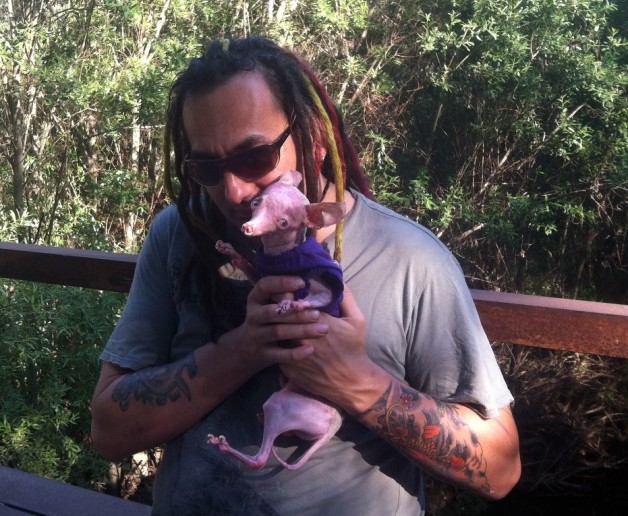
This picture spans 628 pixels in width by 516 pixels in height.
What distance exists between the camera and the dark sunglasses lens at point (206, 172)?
4.59 ft

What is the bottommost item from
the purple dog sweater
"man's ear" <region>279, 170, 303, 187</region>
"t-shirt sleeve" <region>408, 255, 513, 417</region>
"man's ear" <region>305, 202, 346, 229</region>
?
"t-shirt sleeve" <region>408, 255, 513, 417</region>

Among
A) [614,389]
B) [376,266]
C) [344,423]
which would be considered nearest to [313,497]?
[344,423]

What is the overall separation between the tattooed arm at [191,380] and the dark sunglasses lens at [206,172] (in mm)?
251

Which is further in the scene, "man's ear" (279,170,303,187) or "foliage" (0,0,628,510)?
"foliage" (0,0,628,510)

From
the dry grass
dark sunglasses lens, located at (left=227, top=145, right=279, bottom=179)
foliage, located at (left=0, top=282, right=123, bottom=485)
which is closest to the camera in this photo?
dark sunglasses lens, located at (left=227, top=145, right=279, bottom=179)

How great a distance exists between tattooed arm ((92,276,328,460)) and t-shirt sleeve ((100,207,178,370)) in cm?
3

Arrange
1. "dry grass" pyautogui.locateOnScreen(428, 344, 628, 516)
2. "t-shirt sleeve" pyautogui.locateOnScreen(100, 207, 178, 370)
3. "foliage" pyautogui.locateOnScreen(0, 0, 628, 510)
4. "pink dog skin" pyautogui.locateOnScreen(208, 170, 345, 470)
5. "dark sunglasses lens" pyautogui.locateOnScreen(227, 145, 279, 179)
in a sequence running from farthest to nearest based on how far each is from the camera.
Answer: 1. "foliage" pyautogui.locateOnScreen(0, 0, 628, 510)
2. "dry grass" pyautogui.locateOnScreen(428, 344, 628, 516)
3. "t-shirt sleeve" pyautogui.locateOnScreen(100, 207, 178, 370)
4. "dark sunglasses lens" pyautogui.locateOnScreen(227, 145, 279, 179)
5. "pink dog skin" pyautogui.locateOnScreen(208, 170, 345, 470)

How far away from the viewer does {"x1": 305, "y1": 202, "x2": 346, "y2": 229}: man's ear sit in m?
1.24

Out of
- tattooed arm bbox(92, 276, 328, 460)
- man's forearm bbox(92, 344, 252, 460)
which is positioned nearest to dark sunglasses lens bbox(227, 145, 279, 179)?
tattooed arm bbox(92, 276, 328, 460)

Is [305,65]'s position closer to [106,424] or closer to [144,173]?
[106,424]

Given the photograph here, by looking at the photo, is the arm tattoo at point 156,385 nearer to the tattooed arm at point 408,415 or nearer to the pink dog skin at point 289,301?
the pink dog skin at point 289,301

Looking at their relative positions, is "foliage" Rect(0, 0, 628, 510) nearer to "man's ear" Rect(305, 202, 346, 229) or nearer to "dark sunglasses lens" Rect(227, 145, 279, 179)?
"dark sunglasses lens" Rect(227, 145, 279, 179)

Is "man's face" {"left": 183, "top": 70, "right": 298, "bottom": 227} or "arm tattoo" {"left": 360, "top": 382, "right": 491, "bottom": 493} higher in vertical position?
"man's face" {"left": 183, "top": 70, "right": 298, "bottom": 227}

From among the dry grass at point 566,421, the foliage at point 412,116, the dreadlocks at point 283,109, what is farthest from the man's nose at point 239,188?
the dry grass at point 566,421
